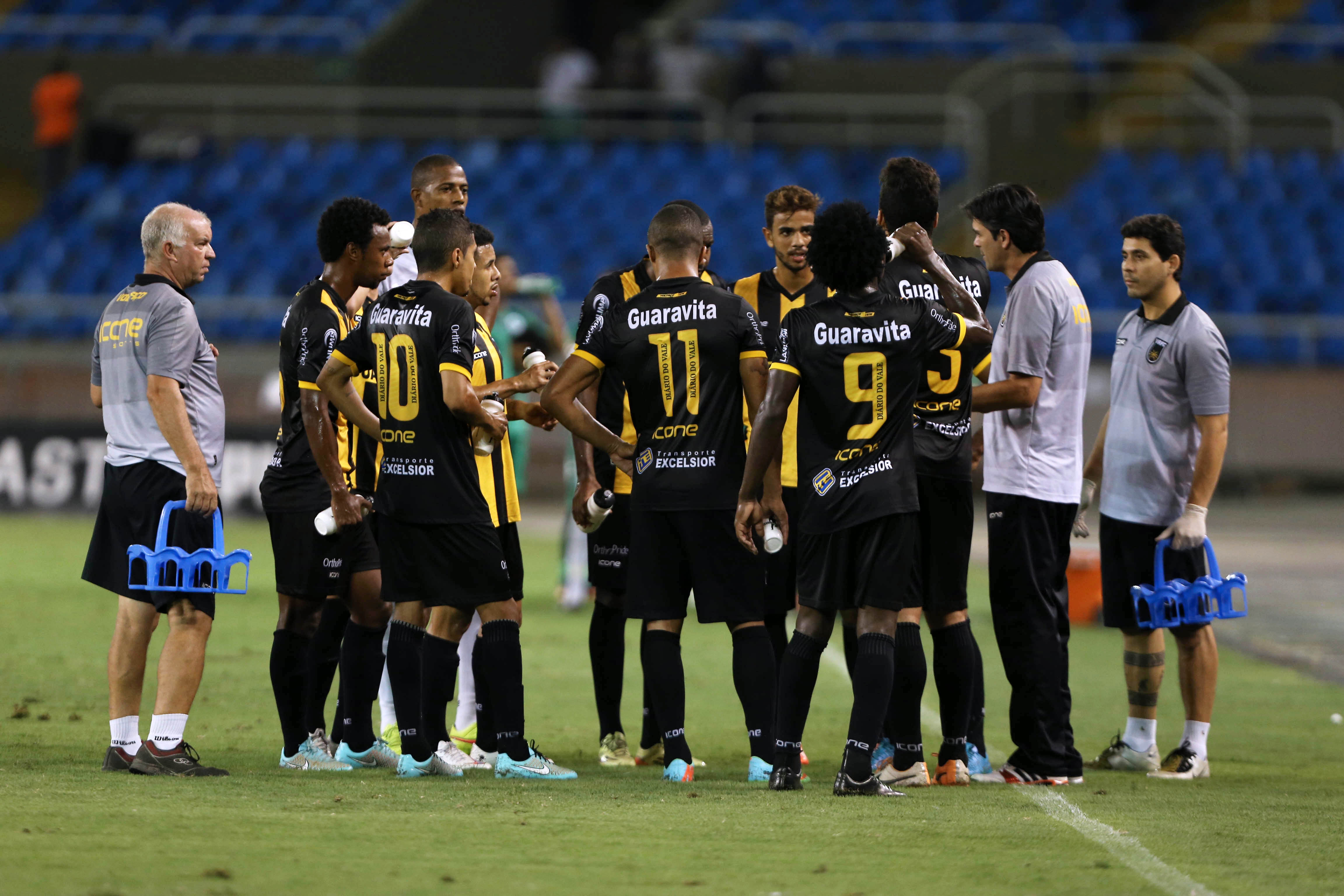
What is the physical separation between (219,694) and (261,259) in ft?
53.6

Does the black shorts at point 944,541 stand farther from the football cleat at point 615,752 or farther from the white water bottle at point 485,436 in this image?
the white water bottle at point 485,436

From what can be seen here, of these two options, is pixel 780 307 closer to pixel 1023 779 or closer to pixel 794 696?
pixel 794 696

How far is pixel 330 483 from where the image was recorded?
23.1ft

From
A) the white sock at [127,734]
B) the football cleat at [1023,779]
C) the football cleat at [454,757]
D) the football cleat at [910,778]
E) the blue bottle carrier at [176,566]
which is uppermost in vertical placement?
the blue bottle carrier at [176,566]

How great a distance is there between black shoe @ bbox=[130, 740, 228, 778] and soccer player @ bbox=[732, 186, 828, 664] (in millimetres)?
Result: 2554

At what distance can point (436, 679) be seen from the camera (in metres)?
6.77

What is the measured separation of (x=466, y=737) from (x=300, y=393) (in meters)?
1.96

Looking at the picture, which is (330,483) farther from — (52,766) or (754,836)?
(754,836)

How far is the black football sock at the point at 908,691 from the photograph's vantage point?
6754 mm

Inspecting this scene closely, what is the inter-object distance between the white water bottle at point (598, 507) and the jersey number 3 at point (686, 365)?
54cm

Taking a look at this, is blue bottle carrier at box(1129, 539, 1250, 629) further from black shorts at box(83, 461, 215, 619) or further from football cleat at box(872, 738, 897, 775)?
black shorts at box(83, 461, 215, 619)

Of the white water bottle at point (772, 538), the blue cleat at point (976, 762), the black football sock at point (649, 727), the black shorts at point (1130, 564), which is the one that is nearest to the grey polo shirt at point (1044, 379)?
the black shorts at point (1130, 564)

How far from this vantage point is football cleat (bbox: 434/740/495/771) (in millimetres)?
6945

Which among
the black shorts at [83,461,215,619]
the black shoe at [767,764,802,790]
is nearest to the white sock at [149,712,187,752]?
the black shorts at [83,461,215,619]
